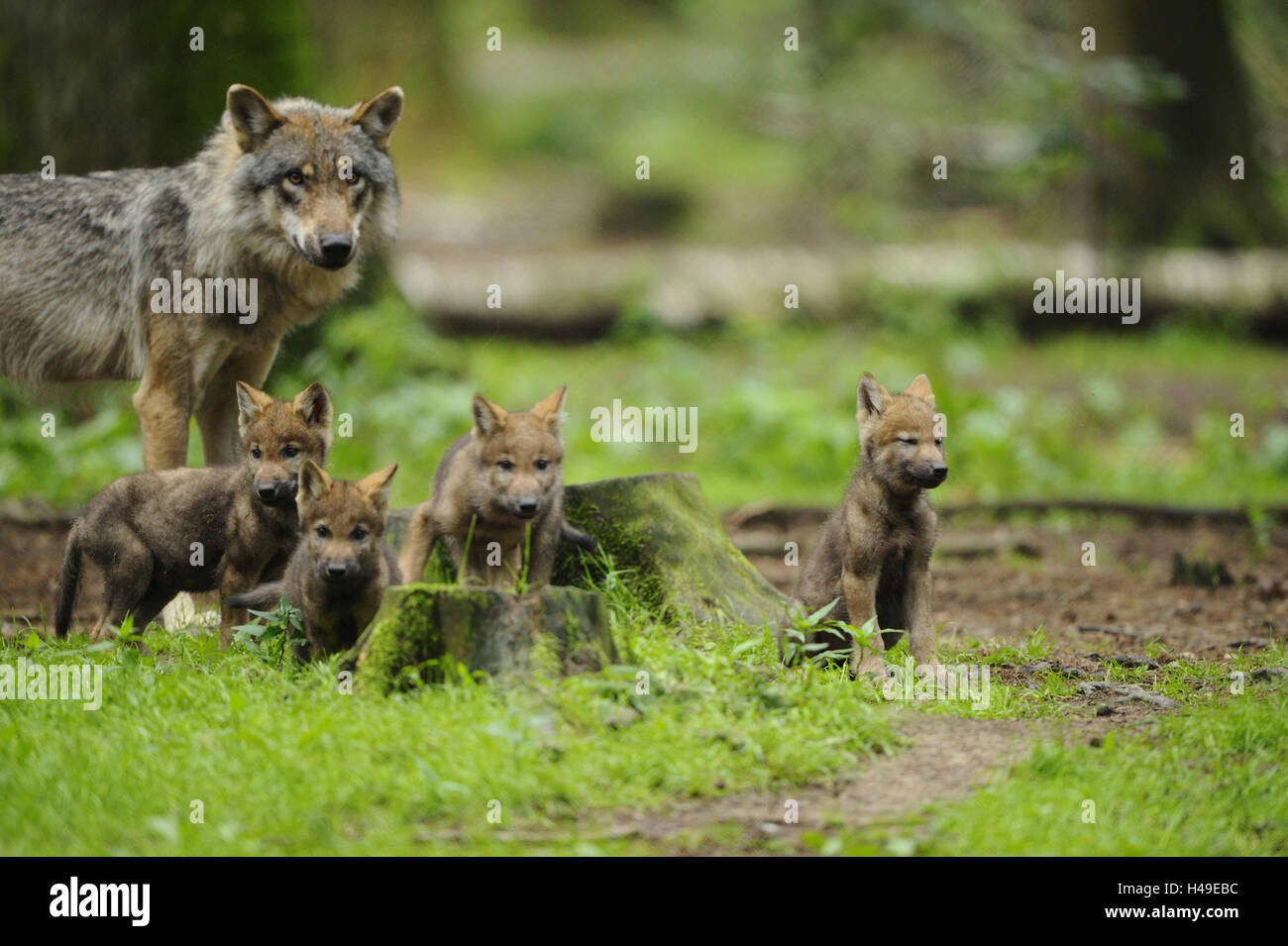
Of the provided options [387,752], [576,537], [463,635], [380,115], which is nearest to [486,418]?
[576,537]

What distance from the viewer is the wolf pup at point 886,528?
6.75 m

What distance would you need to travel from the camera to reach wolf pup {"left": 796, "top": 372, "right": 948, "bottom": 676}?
22.2ft

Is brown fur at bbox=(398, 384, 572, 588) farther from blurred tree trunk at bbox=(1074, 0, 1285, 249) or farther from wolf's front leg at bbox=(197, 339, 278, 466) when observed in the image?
blurred tree trunk at bbox=(1074, 0, 1285, 249)

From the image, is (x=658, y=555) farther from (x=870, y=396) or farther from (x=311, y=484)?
(x=311, y=484)

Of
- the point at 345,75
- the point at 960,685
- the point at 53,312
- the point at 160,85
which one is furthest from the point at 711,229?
the point at 960,685

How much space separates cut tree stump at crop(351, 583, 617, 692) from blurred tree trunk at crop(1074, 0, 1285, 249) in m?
14.0

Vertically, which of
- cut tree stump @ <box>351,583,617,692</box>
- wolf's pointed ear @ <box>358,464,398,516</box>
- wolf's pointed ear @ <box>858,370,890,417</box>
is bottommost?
cut tree stump @ <box>351,583,617,692</box>

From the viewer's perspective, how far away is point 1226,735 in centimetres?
580

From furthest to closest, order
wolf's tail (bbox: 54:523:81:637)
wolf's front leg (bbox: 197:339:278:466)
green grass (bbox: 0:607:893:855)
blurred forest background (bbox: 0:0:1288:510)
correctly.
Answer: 1. blurred forest background (bbox: 0:0:1288:510)
2. wolf's front leg (bbox: 197:339:278:466)
3. wolf's tail (bbox: 54:523:81:637)
4. green grass (bbox: 0:607:893:855)

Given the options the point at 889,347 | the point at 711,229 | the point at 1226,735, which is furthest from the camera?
the point at 711,229

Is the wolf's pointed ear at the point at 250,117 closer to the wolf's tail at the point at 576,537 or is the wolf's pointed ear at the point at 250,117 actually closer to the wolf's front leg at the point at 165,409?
the wolf's front leg at the point at 165,409

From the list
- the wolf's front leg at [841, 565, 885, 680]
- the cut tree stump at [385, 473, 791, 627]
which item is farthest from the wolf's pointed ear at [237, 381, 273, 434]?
the wolf's front leg at [841, 565, 885, 680]

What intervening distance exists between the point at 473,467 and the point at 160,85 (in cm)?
687

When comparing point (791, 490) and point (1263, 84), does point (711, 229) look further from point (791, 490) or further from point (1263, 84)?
point (791, 490)
